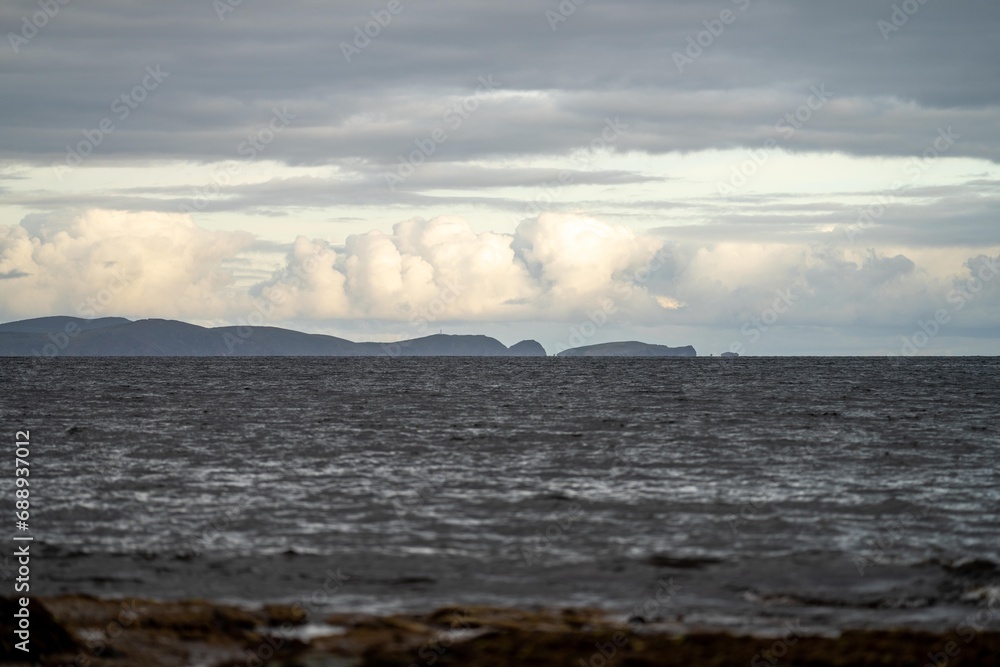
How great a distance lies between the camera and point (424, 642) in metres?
12.7

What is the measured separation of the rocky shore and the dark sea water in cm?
140

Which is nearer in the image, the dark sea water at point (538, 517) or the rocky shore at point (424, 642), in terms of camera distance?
the rocky shore at point (424, 642)

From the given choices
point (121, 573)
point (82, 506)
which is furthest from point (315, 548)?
point (82, 506)

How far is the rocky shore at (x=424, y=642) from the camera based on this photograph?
11766 millimetres

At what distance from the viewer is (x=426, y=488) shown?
28359 millimetres

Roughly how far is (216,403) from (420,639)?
64681 millimetres

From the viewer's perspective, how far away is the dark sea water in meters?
16.5

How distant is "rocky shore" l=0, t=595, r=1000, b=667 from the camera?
11766 mm

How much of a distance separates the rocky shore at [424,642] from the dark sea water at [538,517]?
1.40m

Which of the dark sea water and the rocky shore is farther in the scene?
the dark sea water

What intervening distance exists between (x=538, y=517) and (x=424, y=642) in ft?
35.6

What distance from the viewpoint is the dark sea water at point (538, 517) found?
648 inches

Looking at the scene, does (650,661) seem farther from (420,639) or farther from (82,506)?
(82,506)

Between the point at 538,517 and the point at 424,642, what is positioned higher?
the point at 424,642
